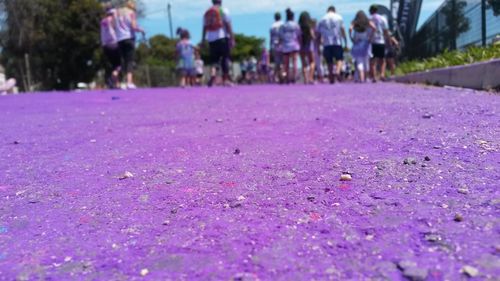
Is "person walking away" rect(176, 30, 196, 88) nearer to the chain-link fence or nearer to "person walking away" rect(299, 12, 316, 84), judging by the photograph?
"person walking away" rect(299, 12, 316, 84)

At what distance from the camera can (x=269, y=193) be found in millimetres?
2508

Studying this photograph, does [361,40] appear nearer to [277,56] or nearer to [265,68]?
[277,56]

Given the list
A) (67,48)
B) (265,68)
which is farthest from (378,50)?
(67,48)

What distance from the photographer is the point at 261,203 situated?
236 centimetres

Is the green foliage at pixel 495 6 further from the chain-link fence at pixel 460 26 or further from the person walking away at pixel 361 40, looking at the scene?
the person walking away at pixel 361 40

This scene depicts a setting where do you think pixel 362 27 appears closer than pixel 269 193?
No

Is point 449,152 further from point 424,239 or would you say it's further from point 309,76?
point 309,76

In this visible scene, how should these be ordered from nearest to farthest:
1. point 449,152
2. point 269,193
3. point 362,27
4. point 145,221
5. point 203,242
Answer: point 203,242
point 145,221
point 269,193
point 449,152
point 362,27

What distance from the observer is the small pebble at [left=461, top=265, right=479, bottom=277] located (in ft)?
5.19

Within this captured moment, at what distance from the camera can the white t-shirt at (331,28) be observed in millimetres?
13016

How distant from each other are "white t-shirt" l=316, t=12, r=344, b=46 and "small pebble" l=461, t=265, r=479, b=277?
1194 centimetres

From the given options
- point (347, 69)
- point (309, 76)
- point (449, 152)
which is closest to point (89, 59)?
point (347, 69)

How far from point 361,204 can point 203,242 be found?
29.4 inches

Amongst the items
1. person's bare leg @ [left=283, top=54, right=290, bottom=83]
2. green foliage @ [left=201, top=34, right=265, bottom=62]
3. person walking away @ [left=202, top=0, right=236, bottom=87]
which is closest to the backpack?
person walking away @ [left=202, top=0, right=236, bottom=87]
